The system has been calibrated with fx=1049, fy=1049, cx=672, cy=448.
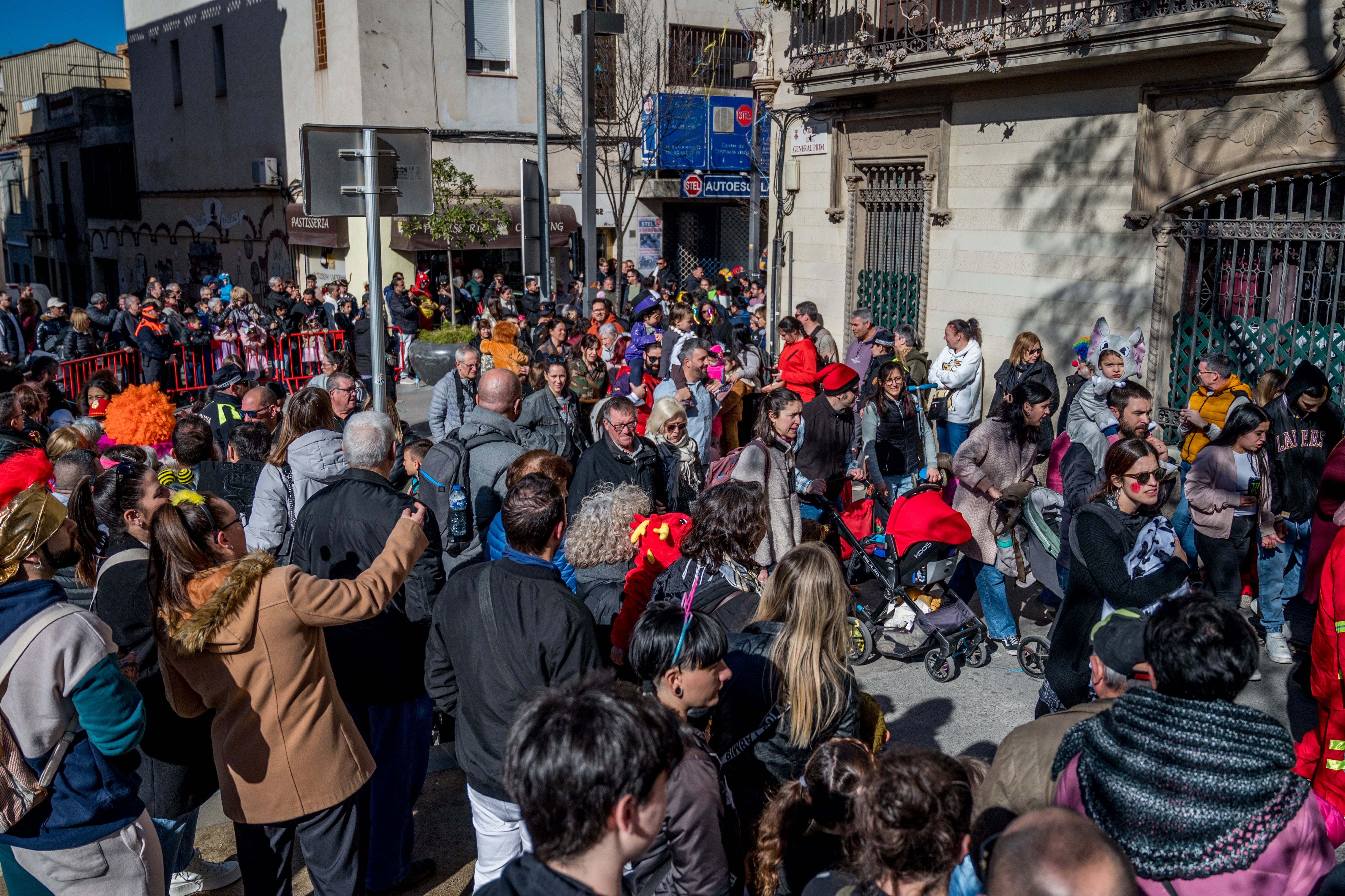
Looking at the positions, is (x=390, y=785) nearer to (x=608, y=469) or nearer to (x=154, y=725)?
(x=154, y=725)

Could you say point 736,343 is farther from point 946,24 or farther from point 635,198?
point 635,198

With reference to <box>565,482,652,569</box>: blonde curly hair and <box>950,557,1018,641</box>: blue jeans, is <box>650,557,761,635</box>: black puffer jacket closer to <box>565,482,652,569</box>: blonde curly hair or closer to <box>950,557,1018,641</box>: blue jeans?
<box>565,482,652,569</box>: blonde curly hair

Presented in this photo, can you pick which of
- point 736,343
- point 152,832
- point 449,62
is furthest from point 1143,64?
point 449,62

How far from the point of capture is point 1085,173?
35.2 feet

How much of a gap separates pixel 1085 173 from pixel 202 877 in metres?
10.0

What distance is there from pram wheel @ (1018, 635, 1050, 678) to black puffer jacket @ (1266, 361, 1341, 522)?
1620mm

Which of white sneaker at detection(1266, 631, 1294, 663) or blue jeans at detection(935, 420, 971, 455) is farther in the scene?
blue jeans at detection(935, 420, 971, 455)

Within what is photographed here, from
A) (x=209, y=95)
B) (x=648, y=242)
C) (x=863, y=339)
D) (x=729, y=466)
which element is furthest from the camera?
(x=209, y=95)

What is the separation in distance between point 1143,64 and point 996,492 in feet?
19.3

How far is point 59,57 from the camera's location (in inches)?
1731

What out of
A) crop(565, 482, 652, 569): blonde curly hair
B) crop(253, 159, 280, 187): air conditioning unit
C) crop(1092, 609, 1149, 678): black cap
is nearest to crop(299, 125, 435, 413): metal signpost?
crop(565, 482, 652, 569): blonde curly hair

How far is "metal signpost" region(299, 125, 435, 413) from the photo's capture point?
6.13 m

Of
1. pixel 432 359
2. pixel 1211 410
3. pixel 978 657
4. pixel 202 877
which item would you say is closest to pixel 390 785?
pixel 202 877

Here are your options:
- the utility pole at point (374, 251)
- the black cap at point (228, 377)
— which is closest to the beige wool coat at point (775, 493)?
the utility pole at point (374, 251)
